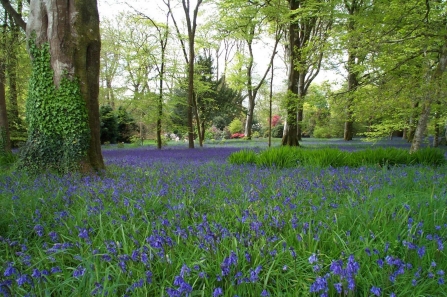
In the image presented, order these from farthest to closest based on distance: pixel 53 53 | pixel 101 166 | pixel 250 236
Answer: pixel 101 166 < pixel 53 53 < pixel 250 236

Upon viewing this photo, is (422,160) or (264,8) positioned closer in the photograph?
(422,160)

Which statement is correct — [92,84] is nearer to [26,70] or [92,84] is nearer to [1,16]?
[26,70]

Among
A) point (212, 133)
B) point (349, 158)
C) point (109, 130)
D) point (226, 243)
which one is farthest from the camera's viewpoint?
point (212, 133)

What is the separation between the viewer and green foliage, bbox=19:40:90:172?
5391 millimetres

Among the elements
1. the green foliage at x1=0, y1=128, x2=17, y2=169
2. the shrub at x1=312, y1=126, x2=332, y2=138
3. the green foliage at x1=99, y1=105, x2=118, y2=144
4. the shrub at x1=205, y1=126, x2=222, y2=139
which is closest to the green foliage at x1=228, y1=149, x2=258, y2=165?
the green foliage at x1=0, y1=128, x2=17, y2=169

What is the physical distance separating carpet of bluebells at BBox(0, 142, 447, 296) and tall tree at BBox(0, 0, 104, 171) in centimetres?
157

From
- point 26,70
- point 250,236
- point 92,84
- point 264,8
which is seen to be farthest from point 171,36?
point 250,236

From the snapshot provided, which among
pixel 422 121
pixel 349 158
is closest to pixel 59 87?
pixel 349 158

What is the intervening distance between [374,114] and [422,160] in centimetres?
181

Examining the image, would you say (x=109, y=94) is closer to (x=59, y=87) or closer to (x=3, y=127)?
(x=3, y=127)

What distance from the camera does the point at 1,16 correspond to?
12867 mm

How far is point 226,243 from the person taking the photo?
1.99 m

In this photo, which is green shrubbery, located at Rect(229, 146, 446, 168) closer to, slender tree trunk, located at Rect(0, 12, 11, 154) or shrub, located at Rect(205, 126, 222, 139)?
slender tree trunk, located at Rect(0, 12, 11, 154)

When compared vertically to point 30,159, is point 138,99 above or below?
above
